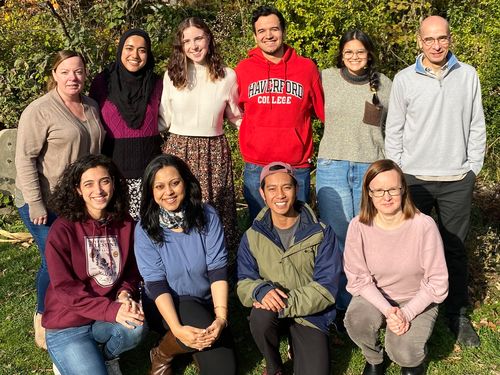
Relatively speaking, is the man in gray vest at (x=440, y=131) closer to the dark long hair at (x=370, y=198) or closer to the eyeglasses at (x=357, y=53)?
the eyeglasses at (x=357, y=53)

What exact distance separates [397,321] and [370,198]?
2.54 ft

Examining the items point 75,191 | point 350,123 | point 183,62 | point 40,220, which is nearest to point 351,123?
point 350,123

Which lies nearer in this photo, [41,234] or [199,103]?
[41,234]

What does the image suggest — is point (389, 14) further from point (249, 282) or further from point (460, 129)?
point (249, 282)

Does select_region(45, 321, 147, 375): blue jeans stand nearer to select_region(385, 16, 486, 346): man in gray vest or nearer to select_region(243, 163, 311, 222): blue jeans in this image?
select_region(243, 163, 311, 222): blue jeans

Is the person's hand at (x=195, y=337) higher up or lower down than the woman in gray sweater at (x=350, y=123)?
lower down

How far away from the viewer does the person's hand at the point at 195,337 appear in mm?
3744

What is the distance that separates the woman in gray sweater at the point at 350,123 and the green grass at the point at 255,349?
41.4 inches

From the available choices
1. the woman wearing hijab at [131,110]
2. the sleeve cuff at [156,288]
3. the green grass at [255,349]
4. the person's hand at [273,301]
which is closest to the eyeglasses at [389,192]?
the person's hand at [273,301]

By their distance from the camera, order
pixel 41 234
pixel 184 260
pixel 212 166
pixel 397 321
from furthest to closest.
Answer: pixel 212 166 → pixel 41 234 → pixel 184 260 → pixel 397 321

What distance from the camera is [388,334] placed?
3783 millimetres

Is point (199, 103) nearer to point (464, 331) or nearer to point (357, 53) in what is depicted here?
point (357, 53)

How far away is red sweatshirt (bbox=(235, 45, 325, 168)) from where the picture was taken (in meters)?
4.49

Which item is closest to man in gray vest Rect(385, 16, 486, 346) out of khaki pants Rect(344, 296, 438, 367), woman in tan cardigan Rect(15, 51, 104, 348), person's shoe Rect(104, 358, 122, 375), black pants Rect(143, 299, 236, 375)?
khaki pants Rect(344, 296, 438, 367)
